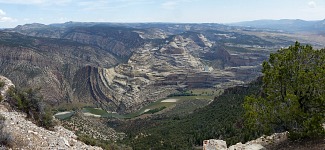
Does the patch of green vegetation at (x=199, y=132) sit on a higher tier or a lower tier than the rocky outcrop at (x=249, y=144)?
lower

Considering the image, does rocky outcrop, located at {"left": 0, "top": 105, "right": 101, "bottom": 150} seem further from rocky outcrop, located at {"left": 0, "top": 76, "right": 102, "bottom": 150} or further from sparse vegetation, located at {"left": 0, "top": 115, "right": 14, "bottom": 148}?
sparse vegetation, located at {"left": 0, "top": 115, "right": 14, "bottom": 148}

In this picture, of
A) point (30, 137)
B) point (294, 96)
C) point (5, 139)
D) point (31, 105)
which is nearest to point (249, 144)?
point (294, 96)

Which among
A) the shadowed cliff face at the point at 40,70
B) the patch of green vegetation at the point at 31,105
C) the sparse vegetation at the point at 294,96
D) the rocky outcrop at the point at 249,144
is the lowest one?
the shadowed cliff face at the point at 40,70

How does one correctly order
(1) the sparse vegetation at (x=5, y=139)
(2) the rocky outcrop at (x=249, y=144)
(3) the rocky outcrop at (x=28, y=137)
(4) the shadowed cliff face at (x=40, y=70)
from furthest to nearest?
(4) the shadowed cliff face at (x=40, y=70), (2) the rocky outcrop at (x=249, y=144), (3) the rocky outcrop at (x=28, y=137), (1) the sparse vegetation at (x=5, y=139)

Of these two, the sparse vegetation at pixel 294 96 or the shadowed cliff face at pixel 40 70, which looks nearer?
the sparse vegetation at pixel 294 96

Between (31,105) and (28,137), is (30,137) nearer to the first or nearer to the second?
(28,137)

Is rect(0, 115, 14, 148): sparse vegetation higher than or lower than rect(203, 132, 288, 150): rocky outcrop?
higher

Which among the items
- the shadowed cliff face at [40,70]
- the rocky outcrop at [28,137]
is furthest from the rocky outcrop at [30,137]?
the shadowed cliff face at [40,70]

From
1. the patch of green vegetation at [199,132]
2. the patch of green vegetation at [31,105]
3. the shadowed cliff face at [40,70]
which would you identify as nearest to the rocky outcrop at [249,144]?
the patch of green vegetation at [31,105]

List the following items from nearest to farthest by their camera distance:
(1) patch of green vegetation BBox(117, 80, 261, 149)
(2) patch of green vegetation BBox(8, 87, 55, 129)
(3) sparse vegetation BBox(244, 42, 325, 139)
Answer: (3) sparse vegetation BBox(244, 42, 325, 139) < (2) patch of green vegetation BBox(8, 87, 55, 129) < (1) patch of green vegetation BBox(117, 80, 261, 149)

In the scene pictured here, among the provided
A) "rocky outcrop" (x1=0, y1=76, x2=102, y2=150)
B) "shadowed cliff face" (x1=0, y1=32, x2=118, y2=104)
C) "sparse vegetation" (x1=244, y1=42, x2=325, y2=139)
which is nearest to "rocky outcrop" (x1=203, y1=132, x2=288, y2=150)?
"sparse vegetation" (x1=244, y1=42, x2=325, y2=139)

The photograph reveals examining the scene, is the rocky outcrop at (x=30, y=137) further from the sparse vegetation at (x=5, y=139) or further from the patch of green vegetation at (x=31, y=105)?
the patch of green vegetation at (x=31, y=105)

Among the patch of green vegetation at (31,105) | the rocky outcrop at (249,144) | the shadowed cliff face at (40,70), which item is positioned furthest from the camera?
the shadowed cliff face at (40,70)
